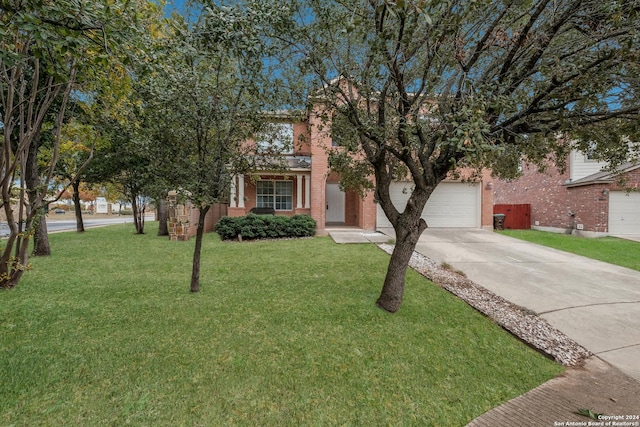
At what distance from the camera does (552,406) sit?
262cm

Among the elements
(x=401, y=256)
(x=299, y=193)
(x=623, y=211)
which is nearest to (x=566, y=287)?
(x=401, y=256)

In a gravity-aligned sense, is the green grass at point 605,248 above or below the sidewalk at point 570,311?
above

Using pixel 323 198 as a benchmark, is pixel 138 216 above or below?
below

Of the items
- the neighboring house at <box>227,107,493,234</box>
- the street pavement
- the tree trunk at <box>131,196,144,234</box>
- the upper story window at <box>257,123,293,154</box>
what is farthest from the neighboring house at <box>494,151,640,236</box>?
the street pavement

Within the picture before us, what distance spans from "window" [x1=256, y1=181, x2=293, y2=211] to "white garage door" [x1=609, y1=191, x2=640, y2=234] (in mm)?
15189

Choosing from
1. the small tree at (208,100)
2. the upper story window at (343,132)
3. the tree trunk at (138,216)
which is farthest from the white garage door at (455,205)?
the tree trunk at (138,216)

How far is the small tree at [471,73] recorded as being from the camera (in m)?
3.10

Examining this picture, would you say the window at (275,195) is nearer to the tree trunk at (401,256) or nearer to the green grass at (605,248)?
the tree trunk at (401,256)

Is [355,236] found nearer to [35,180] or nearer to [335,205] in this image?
[335,205]

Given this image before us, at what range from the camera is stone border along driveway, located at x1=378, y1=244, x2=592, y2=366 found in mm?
3548

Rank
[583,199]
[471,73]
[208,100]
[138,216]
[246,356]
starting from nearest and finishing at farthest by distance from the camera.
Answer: [246,356]
[471,73]
[208,100]
[583,199]
[138,216]

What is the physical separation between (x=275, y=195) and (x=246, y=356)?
12.1 m

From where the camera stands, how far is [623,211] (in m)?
13.1

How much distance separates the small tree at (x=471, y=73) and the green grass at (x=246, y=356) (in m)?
1.08
